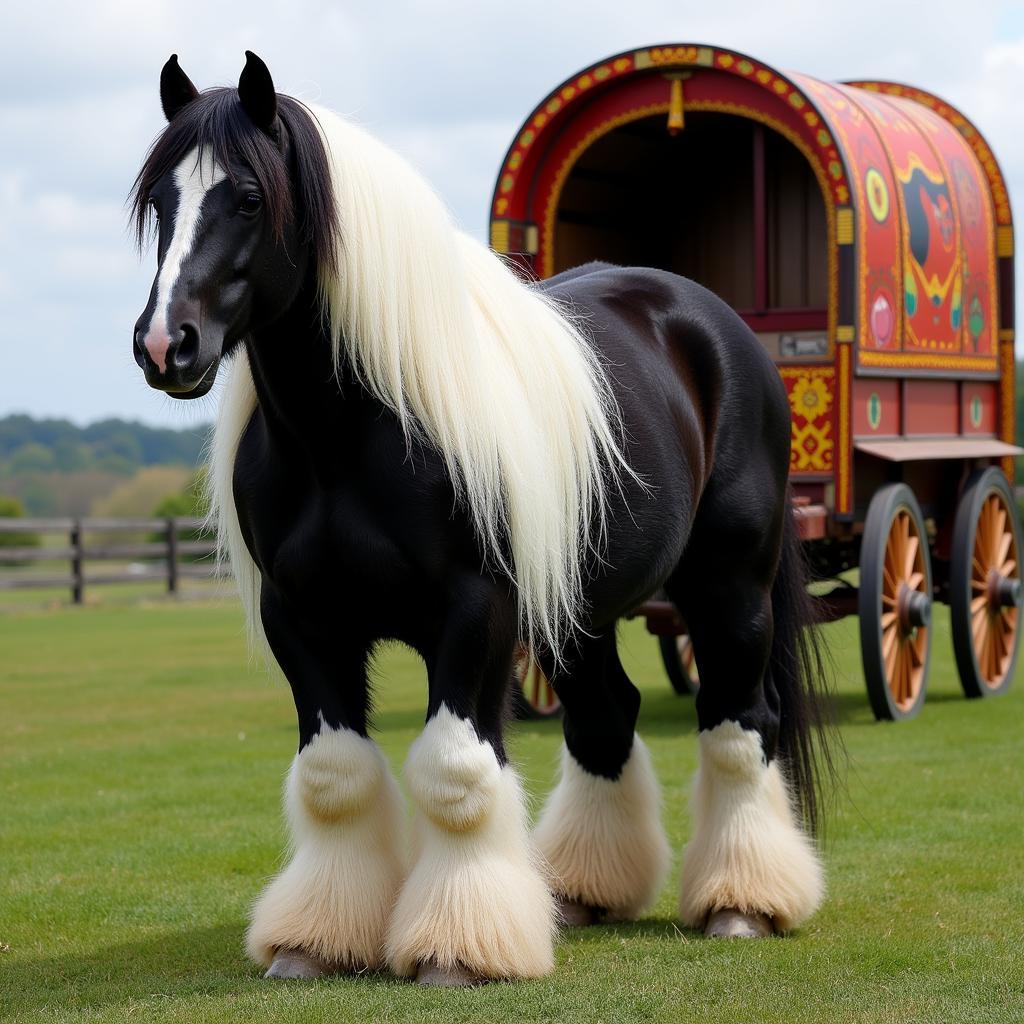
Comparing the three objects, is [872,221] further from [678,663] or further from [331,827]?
[331,827]

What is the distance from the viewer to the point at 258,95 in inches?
125

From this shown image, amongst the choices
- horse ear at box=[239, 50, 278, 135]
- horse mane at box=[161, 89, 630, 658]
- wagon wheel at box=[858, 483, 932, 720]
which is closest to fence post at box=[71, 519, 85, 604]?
wagon wheel at box=[858, 483, 932, 720]

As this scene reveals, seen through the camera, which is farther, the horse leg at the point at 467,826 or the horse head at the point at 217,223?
the horse leg at the point at 467,826

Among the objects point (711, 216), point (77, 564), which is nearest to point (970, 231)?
point (711, 216)

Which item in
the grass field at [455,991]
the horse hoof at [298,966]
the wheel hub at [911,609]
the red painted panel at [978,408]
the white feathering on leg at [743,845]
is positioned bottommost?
the grass field at [455,991]

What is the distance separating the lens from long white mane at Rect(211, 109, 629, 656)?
337 cm

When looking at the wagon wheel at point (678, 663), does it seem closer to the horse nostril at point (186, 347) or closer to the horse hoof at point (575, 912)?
the horse hoof at point (575, 912)

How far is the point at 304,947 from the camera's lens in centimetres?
358

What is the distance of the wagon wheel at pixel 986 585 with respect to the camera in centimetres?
852

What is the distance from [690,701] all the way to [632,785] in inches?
197

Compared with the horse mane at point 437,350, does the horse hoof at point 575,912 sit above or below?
below

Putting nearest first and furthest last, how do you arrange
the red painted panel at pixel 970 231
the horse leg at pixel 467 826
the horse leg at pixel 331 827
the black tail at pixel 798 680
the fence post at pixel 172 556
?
the horse leg at pixel 467 826 < the horse leg at pixel 331 827 < the black tail at pixel 798 680 < the red painted panel at pixel 970 231 < the fence post at pixel 172 556

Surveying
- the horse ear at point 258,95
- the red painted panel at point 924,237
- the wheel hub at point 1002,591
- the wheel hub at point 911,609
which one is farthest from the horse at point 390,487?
the wheel hub at point 1002,591

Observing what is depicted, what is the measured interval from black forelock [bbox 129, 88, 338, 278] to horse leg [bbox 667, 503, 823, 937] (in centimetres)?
146
